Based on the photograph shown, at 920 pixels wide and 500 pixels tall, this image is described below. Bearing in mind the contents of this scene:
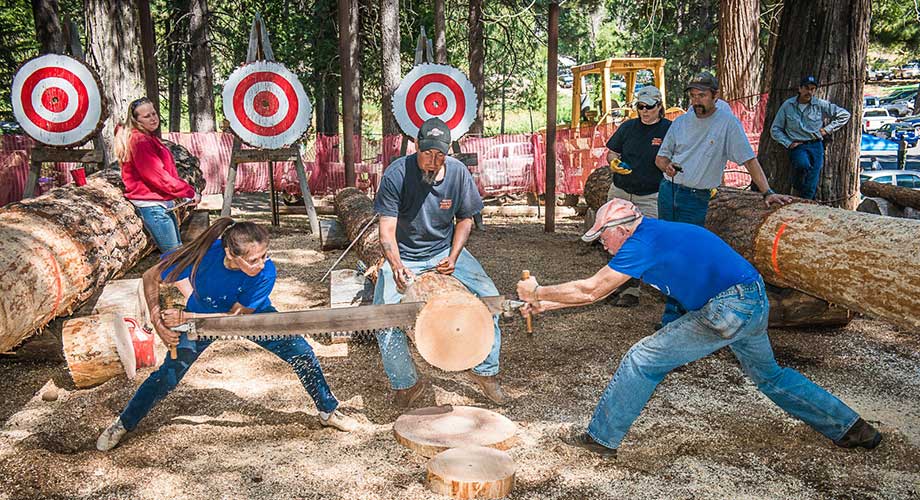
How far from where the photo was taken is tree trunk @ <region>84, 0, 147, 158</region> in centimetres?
1105

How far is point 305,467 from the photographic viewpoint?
3748 millimetres

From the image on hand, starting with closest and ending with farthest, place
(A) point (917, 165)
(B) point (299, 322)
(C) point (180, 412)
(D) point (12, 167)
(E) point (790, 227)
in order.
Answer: (B) point (299, 322), (C) point (180, 412), (E) point (790, 227), (D) point (12, 167), (A) point (917, 165)

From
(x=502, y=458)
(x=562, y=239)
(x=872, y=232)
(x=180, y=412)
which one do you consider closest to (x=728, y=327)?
(x=502, y=458)

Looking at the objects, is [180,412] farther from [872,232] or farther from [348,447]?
[872,232]

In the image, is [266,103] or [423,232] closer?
[423,232]

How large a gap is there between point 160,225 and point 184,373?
2134 millimetres

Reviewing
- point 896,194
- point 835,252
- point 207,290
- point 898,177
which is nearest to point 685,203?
point 835,252

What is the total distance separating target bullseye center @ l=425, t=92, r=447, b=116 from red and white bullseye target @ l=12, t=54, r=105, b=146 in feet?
13.3

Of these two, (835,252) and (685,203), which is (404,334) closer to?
(685,203)

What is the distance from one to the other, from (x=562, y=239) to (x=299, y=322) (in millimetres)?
6766

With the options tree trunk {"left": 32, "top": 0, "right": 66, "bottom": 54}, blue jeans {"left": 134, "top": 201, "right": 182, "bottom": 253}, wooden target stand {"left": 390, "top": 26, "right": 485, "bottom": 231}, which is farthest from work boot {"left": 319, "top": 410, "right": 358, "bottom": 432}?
tree trunk {"left": 32, "top": 0, "right": 66, "bottom": 54}

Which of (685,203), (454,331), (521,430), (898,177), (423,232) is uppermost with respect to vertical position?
(898,177)

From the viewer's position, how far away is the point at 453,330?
3861 mm

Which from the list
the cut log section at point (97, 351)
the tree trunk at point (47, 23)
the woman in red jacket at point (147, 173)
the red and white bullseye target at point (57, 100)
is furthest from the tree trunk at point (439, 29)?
the cut log section at point (97, 351)
